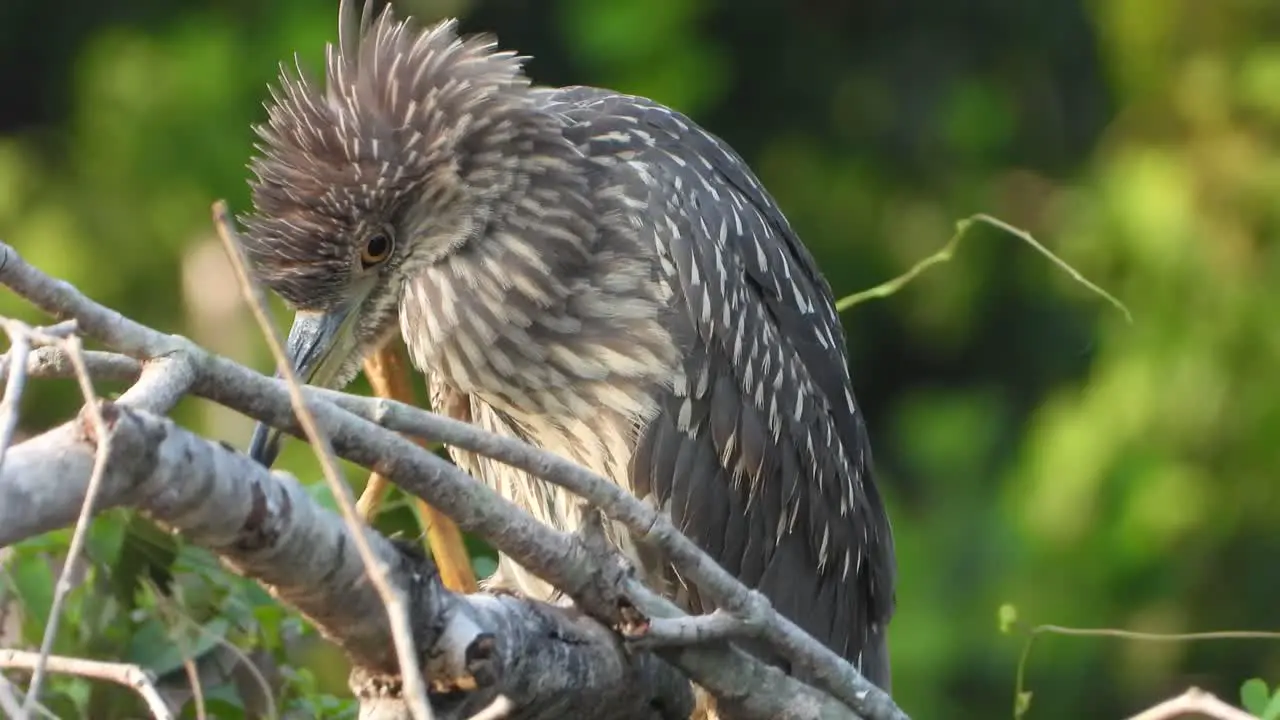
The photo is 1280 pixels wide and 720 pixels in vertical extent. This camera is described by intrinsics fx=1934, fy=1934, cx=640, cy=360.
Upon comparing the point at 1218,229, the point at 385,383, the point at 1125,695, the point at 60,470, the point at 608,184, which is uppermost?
the point at 1218,229

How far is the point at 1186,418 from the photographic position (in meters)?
5.30

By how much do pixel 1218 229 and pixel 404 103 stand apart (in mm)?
A: 3228

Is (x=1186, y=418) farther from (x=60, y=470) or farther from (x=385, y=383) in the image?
(x=60, y=470)

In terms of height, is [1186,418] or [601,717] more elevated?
[1186,418]

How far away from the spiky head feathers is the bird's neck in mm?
67

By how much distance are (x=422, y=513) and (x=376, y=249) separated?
0.38 m

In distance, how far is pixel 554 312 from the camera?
270cm

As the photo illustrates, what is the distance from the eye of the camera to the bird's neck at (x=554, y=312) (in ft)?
8.80

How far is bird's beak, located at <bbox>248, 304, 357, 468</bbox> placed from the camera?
101 inches

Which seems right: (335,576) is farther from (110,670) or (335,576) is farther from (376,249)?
(376,249)

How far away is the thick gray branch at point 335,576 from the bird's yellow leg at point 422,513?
1.12 feet

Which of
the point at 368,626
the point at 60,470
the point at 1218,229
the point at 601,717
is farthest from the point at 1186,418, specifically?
the point at 60,470

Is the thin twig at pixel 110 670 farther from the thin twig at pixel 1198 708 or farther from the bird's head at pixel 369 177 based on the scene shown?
the bird's head at pixel 369 177

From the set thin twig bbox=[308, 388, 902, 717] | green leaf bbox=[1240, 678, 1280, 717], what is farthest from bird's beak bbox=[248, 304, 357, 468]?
green leaf bbox=[1240, 678, 1280, 717]
